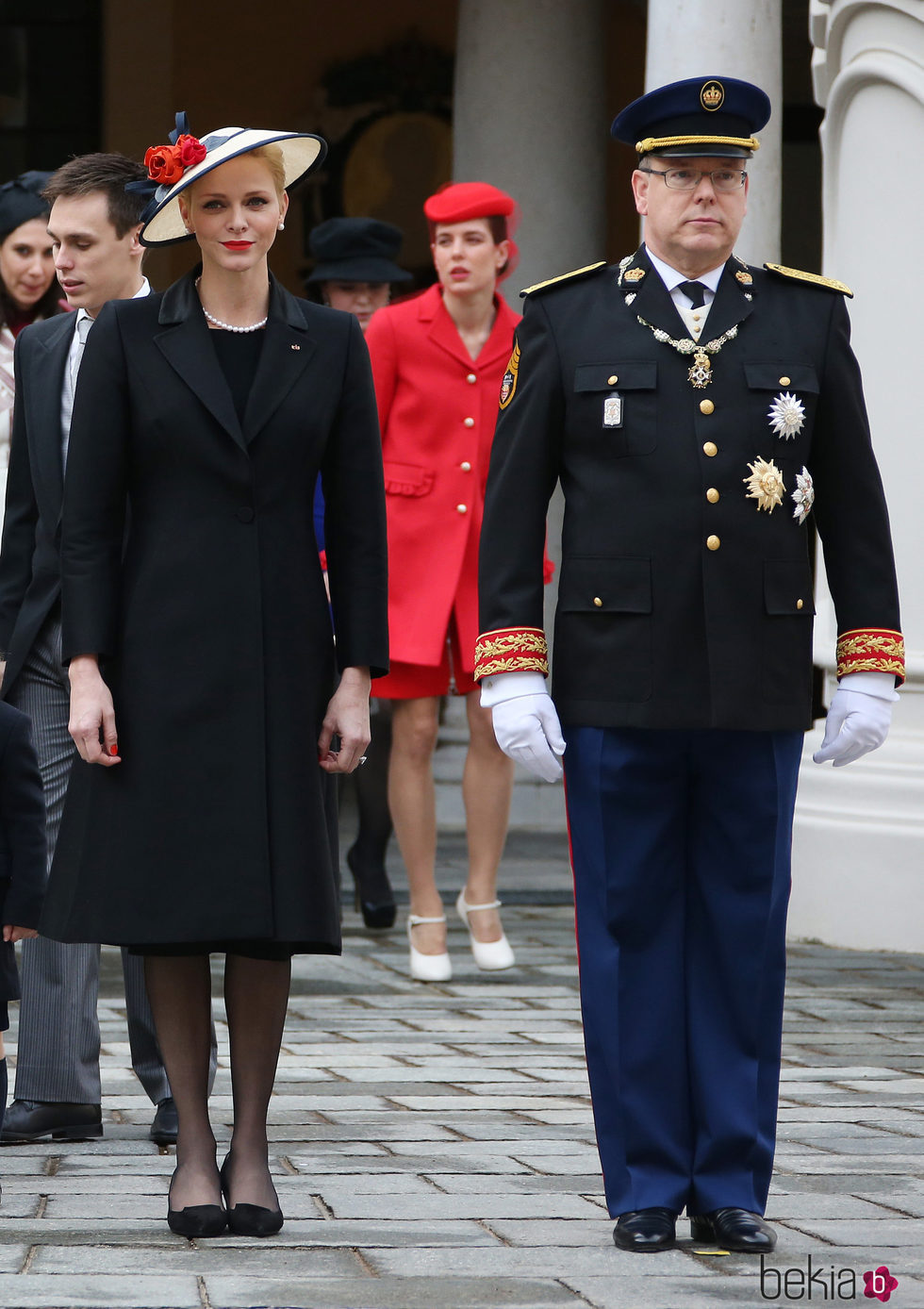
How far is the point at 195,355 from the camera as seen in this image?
3.89m

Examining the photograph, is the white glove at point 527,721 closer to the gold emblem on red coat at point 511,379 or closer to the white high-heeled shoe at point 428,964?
the gold emblem on red coat at point 511,379

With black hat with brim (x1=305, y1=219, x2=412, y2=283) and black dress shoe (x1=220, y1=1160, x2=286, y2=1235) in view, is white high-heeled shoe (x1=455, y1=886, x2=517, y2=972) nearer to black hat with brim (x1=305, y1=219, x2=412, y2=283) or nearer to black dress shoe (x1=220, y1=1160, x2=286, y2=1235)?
black hat with brim (x1=305, y1=219, x2=412, y2=283)

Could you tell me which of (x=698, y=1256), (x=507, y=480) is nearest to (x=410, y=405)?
(x=507, y=480)

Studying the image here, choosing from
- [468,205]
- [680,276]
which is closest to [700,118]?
[680,276]

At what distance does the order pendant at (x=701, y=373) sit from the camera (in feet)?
12.5

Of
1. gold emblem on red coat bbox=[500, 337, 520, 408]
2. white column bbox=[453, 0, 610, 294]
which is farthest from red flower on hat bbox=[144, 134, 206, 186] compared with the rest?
white column bbox=[453, 0, 610, 294]

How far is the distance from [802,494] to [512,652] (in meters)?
0.52

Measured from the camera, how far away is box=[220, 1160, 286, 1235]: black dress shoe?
3797mm

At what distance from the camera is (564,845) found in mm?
9516

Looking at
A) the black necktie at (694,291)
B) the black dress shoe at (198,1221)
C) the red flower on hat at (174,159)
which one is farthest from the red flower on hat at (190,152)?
the black dress shoe at (198,1221)

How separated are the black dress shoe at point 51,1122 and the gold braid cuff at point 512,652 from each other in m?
1.36

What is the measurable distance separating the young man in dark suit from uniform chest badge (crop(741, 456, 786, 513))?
1428 mm

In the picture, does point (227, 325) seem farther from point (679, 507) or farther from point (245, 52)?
point (245, 52)

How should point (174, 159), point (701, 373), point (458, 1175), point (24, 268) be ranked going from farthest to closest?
point (24, 268)
point (458, 1175)
point (174, 159)
point (701, 373)
